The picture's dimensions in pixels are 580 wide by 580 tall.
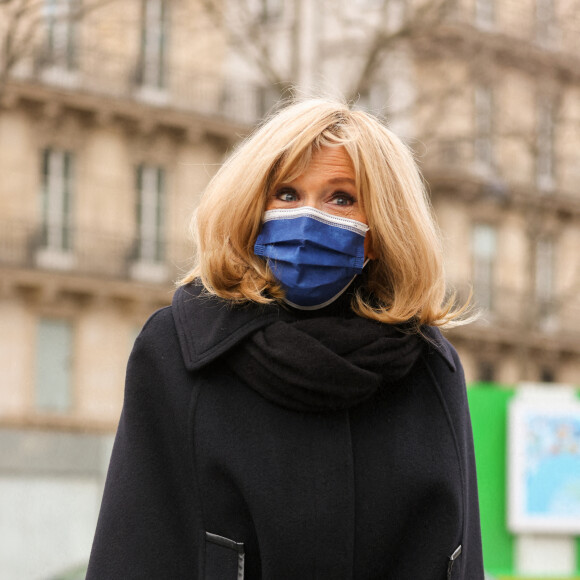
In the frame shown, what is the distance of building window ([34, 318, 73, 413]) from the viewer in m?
23.8

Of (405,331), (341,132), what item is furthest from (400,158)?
(405,331)

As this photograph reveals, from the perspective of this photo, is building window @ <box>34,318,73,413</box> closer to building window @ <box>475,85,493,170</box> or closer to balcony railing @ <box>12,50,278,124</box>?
balcony railing @ <box>12,50,278,124</box>

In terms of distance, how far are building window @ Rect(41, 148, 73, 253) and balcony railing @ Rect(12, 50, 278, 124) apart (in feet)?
4.47

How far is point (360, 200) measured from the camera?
2549 mm

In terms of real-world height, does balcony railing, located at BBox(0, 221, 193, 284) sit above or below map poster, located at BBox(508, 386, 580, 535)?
above

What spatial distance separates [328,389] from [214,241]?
358 millimetres

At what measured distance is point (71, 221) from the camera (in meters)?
24.9

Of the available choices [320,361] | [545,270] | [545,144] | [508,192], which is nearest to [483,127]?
[545,144]

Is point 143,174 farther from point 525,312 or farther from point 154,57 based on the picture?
point 525,312

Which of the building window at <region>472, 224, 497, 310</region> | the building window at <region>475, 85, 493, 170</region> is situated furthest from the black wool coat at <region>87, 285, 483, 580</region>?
the building window at <region>472, 224, 497, 310</region>

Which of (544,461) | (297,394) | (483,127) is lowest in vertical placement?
(544,461)

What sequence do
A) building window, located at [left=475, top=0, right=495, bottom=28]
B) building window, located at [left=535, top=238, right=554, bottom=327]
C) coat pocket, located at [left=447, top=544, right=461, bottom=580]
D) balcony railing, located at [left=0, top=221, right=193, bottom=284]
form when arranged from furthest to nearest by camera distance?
1. building window, located at [left=535, top=238, right=554, bottom=327]
2. building window, located at [left=475, top=0, right=495, bottom=28]
3. balcony railing, located at [left=0, top=221, right=193, bottom=284]
4. coat pocket, located at [left=447, top=544, right=461, bottom=580]

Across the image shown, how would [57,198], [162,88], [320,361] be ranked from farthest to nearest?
[162,88] → [57,198] → [320,361]

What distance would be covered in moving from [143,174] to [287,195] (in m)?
23.8
